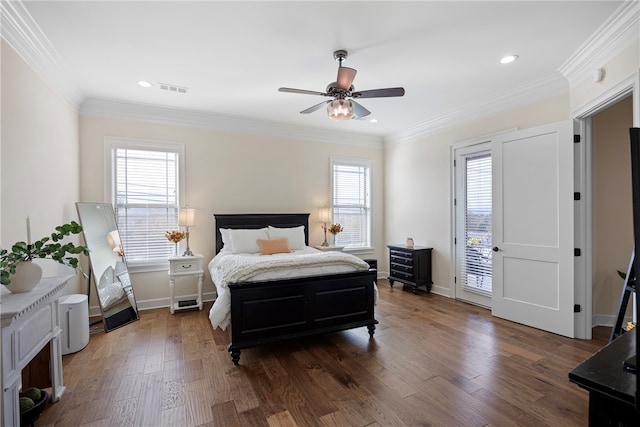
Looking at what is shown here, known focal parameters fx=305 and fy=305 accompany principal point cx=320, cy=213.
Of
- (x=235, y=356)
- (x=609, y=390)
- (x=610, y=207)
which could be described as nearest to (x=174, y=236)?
(x=235, y=356)

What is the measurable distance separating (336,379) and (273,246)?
7.17ft

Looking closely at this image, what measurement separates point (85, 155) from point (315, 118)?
331 cm

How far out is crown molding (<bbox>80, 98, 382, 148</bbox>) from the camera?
4.20 meters

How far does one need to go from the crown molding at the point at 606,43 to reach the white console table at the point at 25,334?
4.50m

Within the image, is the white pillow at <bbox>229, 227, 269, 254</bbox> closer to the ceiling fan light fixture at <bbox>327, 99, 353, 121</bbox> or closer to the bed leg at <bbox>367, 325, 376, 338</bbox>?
the bed leg at <bbox>367, 325, 376, 338</bbox>

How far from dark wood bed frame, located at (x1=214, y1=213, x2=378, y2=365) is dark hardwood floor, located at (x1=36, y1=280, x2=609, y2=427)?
204mm

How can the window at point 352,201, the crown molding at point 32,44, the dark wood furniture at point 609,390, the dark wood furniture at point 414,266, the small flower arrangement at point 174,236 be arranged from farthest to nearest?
the window at point 352,201, the dark wood furniture at point 414,266, the small flower arrangement at point 174,236, the crown molding at point 32,44, the dark wood furniture at point 609,390

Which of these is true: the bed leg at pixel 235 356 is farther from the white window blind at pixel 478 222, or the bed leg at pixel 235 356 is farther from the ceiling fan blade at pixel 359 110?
the white window blind at pixel 478 222

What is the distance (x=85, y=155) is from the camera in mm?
4117

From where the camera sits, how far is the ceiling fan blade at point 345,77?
266cm

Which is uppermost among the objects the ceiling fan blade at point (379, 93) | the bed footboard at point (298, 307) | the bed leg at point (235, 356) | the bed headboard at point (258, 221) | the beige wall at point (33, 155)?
the ceiling fan blade at point (379, 93)

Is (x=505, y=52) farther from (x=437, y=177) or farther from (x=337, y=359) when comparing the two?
(x=337, y=359)

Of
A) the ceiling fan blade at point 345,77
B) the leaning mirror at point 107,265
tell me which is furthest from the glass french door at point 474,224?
the leaning mirror at point 107,265

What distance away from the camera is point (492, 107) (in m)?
4.22
